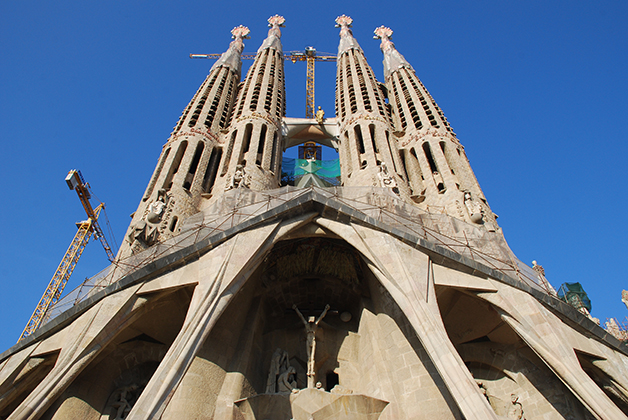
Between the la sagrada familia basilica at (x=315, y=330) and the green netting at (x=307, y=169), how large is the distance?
8.96 metres

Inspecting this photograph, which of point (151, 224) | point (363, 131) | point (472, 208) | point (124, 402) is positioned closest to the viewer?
point (124, 402)

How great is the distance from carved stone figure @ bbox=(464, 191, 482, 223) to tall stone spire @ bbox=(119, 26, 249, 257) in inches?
350

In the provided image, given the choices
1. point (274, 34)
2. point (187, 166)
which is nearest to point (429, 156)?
point (187, 166)

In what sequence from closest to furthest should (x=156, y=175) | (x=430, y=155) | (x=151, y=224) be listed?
(x=151, y=224) < (x=156, y=175) < (x=430, y=155)

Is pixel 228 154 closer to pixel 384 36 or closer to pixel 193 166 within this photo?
pixel 193 166

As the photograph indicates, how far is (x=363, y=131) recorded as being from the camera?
20.6m

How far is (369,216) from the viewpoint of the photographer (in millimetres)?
11305

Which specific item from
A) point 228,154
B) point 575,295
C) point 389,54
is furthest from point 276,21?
point 575,295

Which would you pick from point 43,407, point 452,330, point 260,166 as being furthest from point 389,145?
point 43,407

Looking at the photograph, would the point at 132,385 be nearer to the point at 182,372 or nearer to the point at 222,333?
the point at 222,333

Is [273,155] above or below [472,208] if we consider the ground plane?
above

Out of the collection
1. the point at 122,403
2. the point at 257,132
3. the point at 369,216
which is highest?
the point at 257,132

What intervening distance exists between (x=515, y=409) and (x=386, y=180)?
328 inches

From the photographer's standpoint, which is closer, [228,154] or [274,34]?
[228,154]
